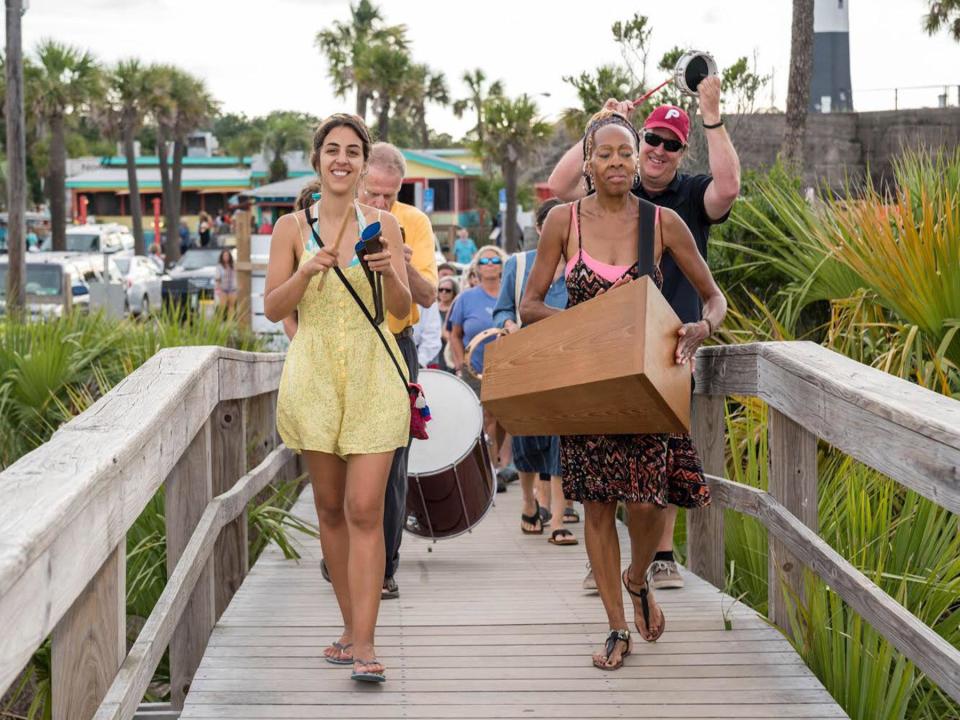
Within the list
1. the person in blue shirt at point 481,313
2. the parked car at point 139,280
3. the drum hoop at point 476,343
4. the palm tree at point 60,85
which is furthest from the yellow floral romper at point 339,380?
the palm tree at point 60,85

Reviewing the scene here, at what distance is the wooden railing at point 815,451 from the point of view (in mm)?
3258

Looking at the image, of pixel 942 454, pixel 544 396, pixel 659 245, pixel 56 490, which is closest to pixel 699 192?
pixel 659 245

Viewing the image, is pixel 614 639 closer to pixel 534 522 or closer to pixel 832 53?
pixel 534 522

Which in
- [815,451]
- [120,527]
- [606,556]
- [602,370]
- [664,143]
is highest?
[664,143]

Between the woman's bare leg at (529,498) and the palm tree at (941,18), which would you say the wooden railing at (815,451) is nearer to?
the woman's bare leg at (529,498)

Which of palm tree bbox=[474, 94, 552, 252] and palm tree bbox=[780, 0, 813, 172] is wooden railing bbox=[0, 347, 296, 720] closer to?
palm tree bbox=[780, 0, 813, 172]

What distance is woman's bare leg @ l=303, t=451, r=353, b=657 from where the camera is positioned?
470cm

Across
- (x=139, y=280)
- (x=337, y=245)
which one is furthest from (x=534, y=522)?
(x=139, y=280)

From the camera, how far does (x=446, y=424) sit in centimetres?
688

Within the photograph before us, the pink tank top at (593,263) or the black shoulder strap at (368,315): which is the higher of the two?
the pink tank top at (593,263)

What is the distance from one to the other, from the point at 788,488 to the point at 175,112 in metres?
61.7

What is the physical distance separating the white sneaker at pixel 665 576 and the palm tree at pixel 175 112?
57.1 m

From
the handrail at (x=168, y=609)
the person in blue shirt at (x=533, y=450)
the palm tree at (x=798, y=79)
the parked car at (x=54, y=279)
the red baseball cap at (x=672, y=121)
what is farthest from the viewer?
the parked car at (x=54, y=279)

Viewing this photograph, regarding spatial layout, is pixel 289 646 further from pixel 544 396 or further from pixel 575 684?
pixel 544 396
